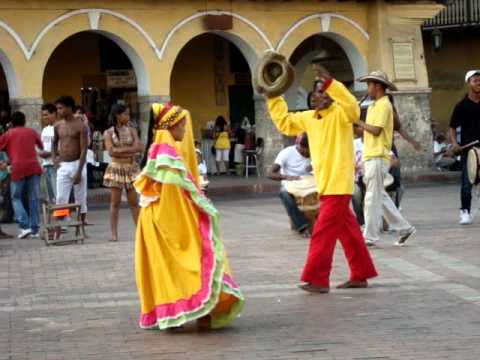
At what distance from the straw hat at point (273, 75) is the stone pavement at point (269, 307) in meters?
1.66

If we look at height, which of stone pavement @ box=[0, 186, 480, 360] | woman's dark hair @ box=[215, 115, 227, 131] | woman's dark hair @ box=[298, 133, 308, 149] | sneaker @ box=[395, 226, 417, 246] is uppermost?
woman's dark hair @ box=[215, 115, 227, 131]

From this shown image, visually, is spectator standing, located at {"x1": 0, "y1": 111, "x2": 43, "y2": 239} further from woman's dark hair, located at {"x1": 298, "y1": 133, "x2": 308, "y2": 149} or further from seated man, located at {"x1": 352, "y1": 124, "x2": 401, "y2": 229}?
seated man, located at {"x1": 352, "y1": 124, "x2": 401, "y2": 229}

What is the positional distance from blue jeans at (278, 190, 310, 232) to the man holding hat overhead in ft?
13.3

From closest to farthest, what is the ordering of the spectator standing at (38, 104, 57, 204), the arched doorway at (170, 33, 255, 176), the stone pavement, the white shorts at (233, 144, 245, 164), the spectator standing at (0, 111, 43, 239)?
the stone pavement
the spectator standing at (0, 111, 43, 239)
the spectator standing at (38, 104, 57, 204)
the white shorts at (233, 144, 245, 164)
the arched doorway at (170, 33, 255, 176)

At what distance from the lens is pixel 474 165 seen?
47.1ft

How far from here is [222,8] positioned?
83.8 ft

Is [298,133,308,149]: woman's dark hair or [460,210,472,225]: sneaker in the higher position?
[298,133,308,149]: woman's dark hair

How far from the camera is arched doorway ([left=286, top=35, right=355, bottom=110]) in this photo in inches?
1169

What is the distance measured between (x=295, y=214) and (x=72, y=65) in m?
16.0

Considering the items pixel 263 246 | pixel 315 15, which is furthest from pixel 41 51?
pixel 263 246

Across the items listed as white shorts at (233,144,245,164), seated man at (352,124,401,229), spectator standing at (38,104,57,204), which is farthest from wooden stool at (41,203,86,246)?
white shorts at (233,144,245,164)

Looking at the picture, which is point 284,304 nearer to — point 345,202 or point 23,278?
point 345,202

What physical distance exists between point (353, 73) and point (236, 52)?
3956 mm

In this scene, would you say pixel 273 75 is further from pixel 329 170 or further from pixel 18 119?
pixel 18 119
